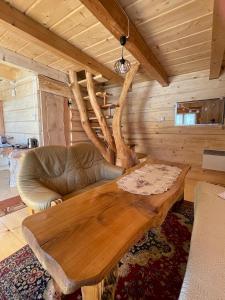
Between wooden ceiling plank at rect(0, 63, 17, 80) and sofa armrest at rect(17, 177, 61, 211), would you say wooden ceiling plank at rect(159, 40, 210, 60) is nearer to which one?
sofa armrest at rect(17, 177, 61, 211)

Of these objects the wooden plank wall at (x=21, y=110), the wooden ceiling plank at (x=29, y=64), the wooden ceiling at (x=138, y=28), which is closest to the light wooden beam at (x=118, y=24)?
the wooden ceiling at (x=138, y=28)

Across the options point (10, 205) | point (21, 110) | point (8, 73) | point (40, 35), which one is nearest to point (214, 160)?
point (40, 35)

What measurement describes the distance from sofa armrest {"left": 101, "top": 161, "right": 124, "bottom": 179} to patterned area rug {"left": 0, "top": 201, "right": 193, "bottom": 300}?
83 cm

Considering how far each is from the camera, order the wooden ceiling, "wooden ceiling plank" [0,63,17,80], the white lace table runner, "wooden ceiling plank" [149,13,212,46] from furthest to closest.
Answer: "wooden ceiling plank" [0,63,17,80], "wooden ceiling plank" [149,13,212,46], the wooden ceiling, the white lace table runner

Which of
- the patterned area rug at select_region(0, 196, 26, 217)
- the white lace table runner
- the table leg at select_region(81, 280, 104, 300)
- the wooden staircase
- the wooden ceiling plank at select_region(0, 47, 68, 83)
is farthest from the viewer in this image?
the wooden staircase

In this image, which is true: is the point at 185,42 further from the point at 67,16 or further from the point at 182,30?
the point at 67,16

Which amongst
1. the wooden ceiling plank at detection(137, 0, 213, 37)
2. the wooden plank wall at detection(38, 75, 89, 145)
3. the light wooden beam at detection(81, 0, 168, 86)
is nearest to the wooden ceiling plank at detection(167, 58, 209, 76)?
the light wooden beam at detection(81, 0, 168, 86)

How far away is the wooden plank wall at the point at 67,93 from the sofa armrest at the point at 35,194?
2.00 metres

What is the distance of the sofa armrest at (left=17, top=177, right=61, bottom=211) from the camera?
51.4 inches

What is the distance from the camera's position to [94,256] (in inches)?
26.6

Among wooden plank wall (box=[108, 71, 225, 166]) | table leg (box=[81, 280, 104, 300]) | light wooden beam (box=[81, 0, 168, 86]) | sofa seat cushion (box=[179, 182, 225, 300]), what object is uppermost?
light wooden beam (box=[81, 0, 168, 86])

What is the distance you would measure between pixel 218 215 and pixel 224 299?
685mm

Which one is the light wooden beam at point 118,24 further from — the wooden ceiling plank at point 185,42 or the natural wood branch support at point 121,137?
the natural wood branch support at point 121,137

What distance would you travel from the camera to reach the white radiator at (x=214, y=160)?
296cm
